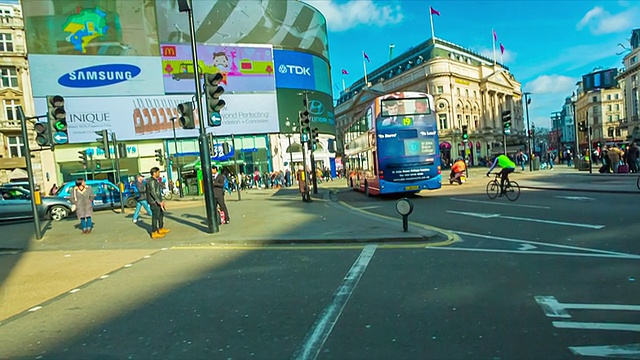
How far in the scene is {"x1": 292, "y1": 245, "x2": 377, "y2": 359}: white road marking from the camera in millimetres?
3352

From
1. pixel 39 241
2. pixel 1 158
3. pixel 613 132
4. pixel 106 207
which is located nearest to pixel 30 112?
pixel 1 158

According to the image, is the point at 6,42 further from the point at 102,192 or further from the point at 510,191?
the point at 510,191

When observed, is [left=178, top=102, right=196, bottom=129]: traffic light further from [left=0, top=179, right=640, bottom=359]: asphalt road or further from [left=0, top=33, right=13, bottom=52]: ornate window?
[left=0, top=33, right=13, bottom=52]: ornate window

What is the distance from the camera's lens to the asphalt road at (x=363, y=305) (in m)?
3.42

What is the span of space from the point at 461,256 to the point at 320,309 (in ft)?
10.2

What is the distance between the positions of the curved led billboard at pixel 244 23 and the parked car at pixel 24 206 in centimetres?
2970

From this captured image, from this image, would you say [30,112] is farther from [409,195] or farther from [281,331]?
[281,331]

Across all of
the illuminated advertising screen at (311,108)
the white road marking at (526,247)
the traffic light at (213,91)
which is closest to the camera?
the white road marking at (526,247)

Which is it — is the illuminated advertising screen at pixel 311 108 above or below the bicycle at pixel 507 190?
above

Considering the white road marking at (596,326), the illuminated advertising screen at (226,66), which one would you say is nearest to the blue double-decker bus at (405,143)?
the white road marking at (596,326)

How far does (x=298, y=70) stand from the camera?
47.7 m

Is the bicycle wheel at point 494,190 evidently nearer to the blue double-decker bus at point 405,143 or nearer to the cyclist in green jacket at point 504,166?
the cyclist in green jacket at point 504,166

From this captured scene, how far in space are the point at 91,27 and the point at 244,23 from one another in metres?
15.5

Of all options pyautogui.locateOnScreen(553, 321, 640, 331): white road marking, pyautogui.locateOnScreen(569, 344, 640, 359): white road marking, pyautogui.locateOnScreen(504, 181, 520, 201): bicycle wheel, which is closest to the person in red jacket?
pyautogui.locateOnScreen(504, 181, 520, 201): bicycle wheel
